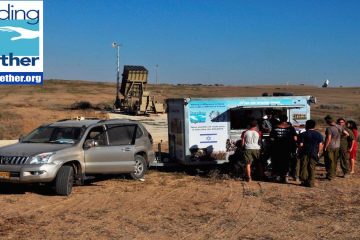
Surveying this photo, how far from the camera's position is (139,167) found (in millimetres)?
13133

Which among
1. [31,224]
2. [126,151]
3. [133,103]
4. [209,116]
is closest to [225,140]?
[209,116]

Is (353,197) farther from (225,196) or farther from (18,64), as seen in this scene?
(18,64)

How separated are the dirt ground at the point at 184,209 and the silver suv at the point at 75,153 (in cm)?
38

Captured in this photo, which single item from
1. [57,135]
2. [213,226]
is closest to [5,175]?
[57,135]

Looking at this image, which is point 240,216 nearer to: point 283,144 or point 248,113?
point 283,144

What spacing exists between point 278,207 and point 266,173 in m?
4.20

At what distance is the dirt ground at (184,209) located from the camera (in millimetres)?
8023

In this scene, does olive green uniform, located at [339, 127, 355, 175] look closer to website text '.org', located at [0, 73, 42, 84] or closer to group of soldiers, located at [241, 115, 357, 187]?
group of soldiers, located at [241, 115, 357, 187]

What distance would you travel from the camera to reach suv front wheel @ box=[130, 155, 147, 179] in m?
13.0

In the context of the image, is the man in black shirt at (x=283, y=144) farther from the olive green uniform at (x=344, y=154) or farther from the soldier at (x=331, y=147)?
the olive green uniform at (x=344, y=154)

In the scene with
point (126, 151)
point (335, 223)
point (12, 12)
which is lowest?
point (335, 223)

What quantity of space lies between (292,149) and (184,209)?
4.16m

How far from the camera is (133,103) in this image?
4206cm

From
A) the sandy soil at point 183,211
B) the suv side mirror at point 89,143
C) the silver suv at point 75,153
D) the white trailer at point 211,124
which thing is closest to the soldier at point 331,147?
the sandy soil at point 183,211
